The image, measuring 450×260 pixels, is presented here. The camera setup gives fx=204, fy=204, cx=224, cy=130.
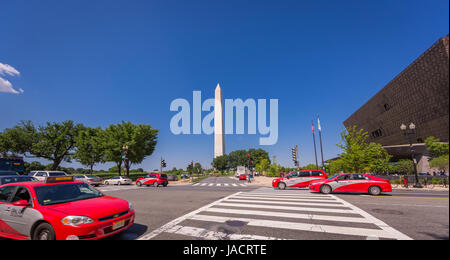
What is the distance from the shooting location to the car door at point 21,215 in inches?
185

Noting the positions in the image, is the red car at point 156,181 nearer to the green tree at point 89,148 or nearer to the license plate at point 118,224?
the license plate at point 118,224

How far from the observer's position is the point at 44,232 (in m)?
4.61

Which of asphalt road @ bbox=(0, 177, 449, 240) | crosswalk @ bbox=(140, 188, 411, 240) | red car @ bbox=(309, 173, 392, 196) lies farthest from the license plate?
red car @ bbox=(309, 173, 392, 196)

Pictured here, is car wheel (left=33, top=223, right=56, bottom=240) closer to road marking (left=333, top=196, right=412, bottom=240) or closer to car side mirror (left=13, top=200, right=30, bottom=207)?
car side mirror (left=13, top=200, right=30, bottom=207)

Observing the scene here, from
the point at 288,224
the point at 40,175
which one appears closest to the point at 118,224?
the point at 288,224

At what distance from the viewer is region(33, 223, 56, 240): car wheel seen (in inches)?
175

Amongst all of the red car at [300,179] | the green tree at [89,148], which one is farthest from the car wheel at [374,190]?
the green tree at [89,148]

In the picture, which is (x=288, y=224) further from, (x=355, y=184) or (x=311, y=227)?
(x=355, y=184)

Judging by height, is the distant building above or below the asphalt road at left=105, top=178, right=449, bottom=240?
above

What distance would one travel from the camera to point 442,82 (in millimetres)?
2297

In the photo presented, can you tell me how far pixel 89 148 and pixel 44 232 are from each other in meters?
49.2

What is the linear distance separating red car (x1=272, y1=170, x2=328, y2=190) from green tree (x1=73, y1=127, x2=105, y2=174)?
39212mm

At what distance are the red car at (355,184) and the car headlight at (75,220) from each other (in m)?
13.5
